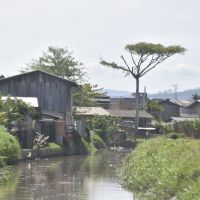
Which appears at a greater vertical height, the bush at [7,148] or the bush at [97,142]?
the bush at [97,142]

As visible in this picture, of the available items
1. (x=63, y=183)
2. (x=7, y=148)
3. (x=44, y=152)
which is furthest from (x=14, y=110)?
(x=63, y=183)

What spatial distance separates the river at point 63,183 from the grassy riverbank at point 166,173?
0.69 m

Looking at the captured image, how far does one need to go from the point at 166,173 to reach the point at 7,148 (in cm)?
1437

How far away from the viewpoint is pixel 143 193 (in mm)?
21547

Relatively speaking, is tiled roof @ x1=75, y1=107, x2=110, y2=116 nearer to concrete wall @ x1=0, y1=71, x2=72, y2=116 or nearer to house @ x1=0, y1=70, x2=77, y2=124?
house @ x1=0, y1=70, x2=77, y2=124

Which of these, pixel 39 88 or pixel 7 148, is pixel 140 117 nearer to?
pixel 39 88

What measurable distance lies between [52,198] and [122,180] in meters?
6.66

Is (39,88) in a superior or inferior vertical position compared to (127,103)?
inferior

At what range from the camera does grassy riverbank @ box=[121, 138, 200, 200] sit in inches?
676

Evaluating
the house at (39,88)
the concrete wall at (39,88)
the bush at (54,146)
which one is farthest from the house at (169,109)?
the bush at (54,146)

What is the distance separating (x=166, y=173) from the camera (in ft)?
63.9

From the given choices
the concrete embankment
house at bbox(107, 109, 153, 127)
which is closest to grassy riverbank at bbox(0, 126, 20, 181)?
the concrete embankment

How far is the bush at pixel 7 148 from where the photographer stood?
103ft

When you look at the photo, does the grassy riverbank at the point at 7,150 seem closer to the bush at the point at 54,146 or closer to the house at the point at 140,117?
the bush at the point at 54,146
